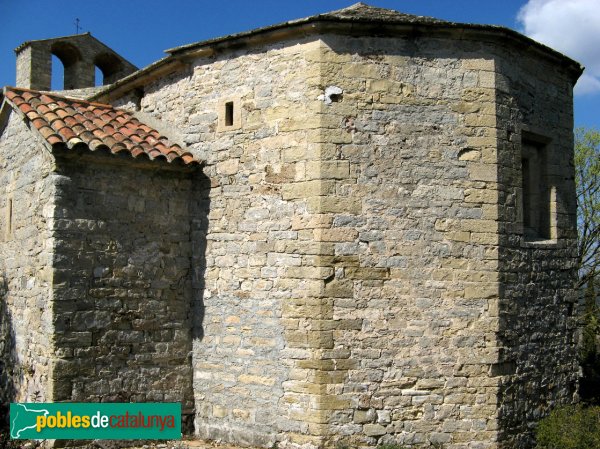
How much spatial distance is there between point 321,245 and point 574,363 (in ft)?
13.1

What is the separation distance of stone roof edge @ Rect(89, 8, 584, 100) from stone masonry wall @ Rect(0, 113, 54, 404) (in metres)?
1.99

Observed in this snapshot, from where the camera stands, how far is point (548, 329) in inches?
298

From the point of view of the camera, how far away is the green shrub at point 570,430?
640cm

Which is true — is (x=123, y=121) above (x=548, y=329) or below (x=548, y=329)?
above

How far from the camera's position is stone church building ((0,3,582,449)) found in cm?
650

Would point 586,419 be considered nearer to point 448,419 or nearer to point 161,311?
point 448,419

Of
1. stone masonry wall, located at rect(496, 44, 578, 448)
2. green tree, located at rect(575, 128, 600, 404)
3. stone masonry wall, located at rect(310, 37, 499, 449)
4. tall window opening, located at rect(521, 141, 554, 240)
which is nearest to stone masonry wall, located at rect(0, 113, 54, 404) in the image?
stone masonry wall, located at rect(310, 37, 499, 449)

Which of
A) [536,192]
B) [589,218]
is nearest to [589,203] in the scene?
[589,218]

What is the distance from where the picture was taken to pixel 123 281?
7098 mm

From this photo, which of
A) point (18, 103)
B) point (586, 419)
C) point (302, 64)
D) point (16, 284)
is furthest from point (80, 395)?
point (586, 419)

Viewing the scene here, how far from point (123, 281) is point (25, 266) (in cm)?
138

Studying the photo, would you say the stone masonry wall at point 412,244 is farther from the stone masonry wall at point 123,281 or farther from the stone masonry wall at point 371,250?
the stone masonry wall at point 123,281

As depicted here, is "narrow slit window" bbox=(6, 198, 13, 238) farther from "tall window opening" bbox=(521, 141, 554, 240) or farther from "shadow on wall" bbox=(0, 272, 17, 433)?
"tall window opening" bbox=(521, 141, 554, 240)

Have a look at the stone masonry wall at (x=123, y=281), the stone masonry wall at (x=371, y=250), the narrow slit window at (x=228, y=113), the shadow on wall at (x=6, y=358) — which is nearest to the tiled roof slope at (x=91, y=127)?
the stone masonry wall at (x=123, y=281)
